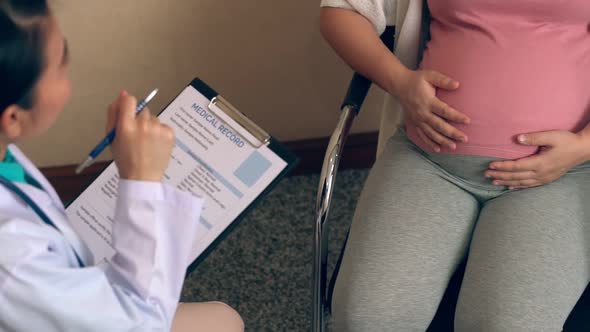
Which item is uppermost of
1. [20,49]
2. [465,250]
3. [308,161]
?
[20,49]

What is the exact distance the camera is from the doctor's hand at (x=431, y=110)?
41.1 inches

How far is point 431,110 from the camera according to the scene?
42.3 inches

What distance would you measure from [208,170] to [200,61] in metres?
0.63

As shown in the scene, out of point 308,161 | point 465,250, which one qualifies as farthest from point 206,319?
point 308,161

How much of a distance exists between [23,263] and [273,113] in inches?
43.5

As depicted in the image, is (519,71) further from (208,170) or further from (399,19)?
(208,170)

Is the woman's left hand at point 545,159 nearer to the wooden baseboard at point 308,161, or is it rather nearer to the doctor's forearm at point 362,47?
the doctor's forearm at point 362,47

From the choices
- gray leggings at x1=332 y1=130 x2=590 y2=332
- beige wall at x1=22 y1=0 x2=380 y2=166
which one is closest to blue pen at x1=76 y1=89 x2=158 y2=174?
gray leggings at x1=332 y1=130 x2=590 y2=332

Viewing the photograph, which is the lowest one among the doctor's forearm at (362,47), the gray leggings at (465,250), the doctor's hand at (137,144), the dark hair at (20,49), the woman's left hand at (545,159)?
the gray leggings at (465,250)

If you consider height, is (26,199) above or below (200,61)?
above

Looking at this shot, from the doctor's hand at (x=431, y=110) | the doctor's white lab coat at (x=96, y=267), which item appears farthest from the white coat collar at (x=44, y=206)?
the doctor's hand at (x=431, y=110)

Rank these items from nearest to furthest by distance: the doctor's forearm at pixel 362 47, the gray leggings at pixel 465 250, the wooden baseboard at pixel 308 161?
the gray leggings at pixel 465 250 → the doctor's forearm at pixel 362 47 → the wooden baseboard at pixel 308 161

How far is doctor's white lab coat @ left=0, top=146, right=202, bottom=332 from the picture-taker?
72 cm

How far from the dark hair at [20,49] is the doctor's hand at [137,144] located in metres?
0.12
